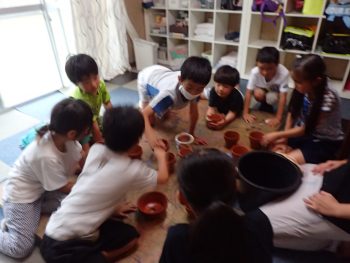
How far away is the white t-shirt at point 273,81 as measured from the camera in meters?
1.89

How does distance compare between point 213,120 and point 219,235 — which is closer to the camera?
point 219,235

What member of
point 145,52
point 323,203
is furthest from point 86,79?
point 145,52

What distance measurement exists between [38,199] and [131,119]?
2.05 ft

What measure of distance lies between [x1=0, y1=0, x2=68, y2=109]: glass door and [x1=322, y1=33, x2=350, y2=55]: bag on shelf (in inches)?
98.1

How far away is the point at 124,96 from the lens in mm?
2545

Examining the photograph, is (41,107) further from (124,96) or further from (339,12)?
(339,12)

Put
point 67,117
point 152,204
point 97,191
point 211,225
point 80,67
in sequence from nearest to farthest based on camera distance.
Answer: point 211,225 → point 97,191 → point 67,117 → point 152,204 → point 80,67

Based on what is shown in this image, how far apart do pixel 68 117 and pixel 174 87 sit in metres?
0.67

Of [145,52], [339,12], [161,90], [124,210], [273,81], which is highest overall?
[339,12]

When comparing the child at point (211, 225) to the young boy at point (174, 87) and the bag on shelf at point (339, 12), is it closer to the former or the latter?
the young boy at point (174, 87)

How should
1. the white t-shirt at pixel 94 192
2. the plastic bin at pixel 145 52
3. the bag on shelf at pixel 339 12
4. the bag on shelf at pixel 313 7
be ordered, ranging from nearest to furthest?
the white t-shirt at pixel 94 192, the bag on shelf at pixel 339 12, the bag on shelf at pixel 313 7, the plastic bin at pixel 145 52

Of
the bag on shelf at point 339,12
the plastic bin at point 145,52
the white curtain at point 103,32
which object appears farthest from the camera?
the plastic bin at point 145,52

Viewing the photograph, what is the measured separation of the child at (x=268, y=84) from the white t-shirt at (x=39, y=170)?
126cm

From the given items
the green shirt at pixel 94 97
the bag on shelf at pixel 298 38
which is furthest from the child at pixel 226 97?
the bag on shelf at pixel 298 38
